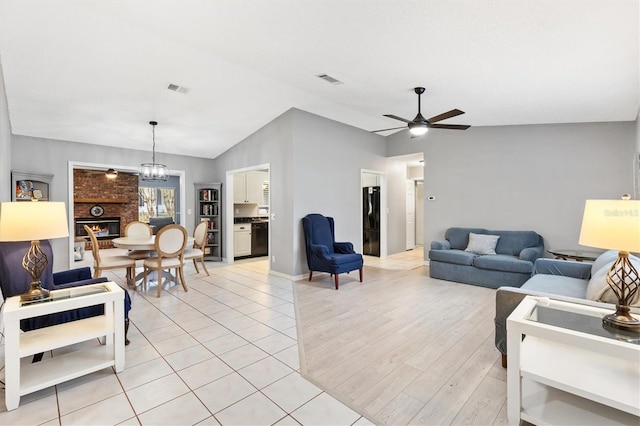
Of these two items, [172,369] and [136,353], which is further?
[136,353]

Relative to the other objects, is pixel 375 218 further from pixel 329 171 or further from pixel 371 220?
pixel 329 171

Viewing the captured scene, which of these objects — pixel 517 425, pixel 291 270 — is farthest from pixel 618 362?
pixel 291 270

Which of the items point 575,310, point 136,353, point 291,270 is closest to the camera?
point 575,310

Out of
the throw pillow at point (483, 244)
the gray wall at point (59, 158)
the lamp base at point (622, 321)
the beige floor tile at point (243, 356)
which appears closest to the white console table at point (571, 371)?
the lamp base at point (622, 321)

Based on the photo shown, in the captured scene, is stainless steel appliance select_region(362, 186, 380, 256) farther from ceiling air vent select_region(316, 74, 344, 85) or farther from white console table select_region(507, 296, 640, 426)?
white console table select_region(507, 296, 640, 426)

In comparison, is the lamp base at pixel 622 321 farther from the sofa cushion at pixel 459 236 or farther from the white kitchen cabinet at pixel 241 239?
the white kitchen cabinet at pixel 241 239

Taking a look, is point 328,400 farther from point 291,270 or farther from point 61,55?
point 61,55

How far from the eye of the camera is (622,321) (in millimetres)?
1641

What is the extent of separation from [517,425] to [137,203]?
10617mm

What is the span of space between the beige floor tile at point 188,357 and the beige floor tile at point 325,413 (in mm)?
1038

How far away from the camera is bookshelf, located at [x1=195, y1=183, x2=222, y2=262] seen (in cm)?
688

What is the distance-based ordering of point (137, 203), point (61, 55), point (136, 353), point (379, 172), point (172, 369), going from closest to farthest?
point (172, 369) < point (136, 353) < point (61, 55) < point (379, 172) < point (137, 203)

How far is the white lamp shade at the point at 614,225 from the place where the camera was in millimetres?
1556

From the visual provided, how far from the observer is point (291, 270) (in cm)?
508
